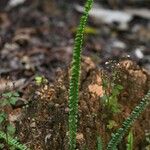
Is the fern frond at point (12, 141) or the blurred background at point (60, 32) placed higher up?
the blurred background at point (60, 32)

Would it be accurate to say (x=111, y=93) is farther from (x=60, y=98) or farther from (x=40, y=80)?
(x=40, y=80)

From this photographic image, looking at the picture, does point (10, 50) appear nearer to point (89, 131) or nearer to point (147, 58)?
point (147, 58)

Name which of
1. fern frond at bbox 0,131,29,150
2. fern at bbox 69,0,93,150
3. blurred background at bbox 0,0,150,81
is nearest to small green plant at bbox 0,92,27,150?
fern frond at bbox 0,131,29,150

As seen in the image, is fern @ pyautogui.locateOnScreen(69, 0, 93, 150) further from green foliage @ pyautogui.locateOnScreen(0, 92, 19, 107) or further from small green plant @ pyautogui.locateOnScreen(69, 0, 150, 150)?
green foliage @ pyautogui.locateOnScreen(0, 92, 19, 107)

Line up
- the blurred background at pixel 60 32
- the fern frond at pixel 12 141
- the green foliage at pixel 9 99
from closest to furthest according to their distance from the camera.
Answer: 1. the fern frond at pixel 12 141
2. the green foliage at pixel 9 99
3. the blurred background at pixel 60 32

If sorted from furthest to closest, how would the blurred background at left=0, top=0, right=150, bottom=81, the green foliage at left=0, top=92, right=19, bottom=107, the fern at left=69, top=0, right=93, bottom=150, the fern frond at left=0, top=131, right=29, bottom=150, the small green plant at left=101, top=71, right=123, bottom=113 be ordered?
the blurred background at left=0, top=0, right=150, bottom=81
the small green plant at left=101, top=71, right=123, bottom=113
the green foliage at left=0, top=92, right=19, bottom=107
the fern frond at left=0, top=131, right=29, bottom=150
the fern at left=69, top=0, right=93, bottom=150

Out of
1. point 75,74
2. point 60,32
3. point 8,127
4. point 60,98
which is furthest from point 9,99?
point 60,32

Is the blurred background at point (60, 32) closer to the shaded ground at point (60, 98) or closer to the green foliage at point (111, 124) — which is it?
the shaded ground at point (60, 98)

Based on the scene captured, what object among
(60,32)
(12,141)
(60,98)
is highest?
(60,32)

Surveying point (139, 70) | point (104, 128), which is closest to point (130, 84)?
point (139, 70)

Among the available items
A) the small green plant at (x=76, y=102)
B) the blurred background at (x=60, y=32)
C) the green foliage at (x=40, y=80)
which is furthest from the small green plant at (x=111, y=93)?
the blurred background at (x=60, y=32)
